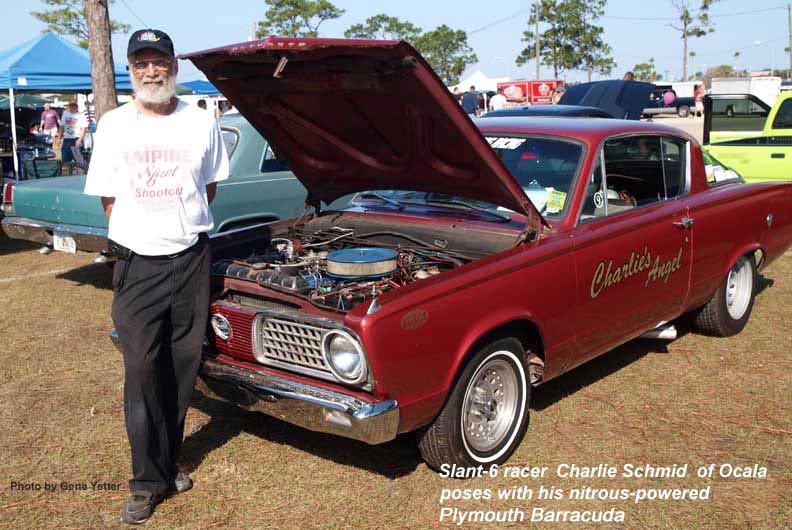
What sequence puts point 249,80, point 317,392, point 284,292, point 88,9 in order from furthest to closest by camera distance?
point 88,9 → point 249,80 → point 284,292 → point 317,392

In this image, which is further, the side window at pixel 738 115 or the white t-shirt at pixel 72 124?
the white t-shirt at pixel 72 124

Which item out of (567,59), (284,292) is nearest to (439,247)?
(284,292)

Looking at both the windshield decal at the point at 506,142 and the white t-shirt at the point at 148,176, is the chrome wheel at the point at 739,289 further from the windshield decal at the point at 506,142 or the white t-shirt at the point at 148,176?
the white t-shirt at the point at 148,176

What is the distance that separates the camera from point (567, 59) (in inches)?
2066

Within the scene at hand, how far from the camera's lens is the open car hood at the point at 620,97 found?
46.2ft

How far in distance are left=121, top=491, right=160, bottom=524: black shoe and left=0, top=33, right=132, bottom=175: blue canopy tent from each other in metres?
10.9

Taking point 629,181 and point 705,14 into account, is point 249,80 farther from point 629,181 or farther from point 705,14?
point 705,14

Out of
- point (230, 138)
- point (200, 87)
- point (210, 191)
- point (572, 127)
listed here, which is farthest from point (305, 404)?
point (200, 87)

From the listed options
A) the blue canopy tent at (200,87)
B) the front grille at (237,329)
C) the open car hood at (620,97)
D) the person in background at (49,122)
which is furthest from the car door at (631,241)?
the person in background at (49,122)

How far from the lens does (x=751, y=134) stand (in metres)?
10.3

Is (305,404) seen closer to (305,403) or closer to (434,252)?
(305,403)

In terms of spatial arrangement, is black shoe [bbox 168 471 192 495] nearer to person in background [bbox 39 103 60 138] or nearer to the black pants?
the black pants

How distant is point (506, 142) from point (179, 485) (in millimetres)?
2535

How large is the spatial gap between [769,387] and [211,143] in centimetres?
355
